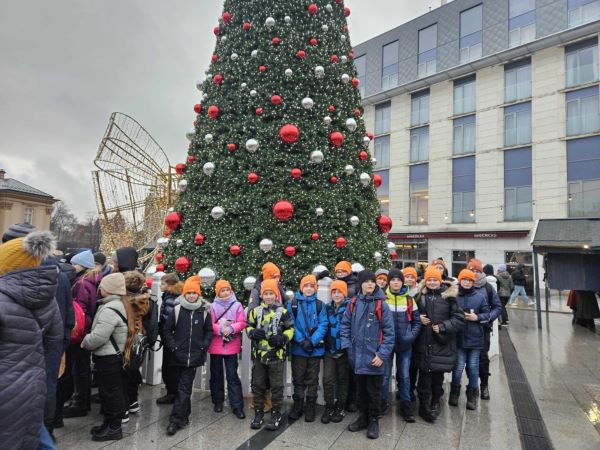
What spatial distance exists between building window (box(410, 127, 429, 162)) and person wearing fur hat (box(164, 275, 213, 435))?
989 inches

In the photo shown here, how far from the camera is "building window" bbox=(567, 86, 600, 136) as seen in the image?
20.5m

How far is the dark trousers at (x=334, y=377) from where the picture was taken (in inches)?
172

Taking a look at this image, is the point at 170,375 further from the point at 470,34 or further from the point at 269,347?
the point at 470,34

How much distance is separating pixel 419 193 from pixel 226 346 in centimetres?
2456

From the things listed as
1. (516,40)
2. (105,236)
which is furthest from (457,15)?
(105,236)

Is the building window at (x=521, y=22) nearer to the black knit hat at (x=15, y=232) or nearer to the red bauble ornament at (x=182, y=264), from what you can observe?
the red bauble ornament at (x=182, y=264)

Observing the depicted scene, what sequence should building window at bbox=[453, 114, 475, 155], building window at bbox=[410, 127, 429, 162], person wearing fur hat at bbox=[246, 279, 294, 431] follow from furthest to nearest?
1. building window at bbox=[410, 127, 429, 162]
2. building window at bbox=[453, 114, 475, 155]
3. person wearing fur hat at bbox=[246, 279, 294, 431]

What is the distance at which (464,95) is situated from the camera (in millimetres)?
25172

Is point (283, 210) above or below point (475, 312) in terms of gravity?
above

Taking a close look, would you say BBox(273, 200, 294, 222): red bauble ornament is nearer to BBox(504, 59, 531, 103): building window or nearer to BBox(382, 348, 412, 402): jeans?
BBox(382, 348, 412, 402): jeans

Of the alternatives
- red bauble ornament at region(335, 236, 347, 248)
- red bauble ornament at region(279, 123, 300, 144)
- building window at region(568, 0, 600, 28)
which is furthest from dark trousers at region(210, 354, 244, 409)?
building window at region(568, 0, 600, 28)

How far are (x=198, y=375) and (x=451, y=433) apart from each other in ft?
10.7

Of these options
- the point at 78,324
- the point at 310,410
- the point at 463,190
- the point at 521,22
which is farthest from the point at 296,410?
the point at 521,22

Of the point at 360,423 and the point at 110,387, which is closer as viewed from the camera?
the point at 110,387
